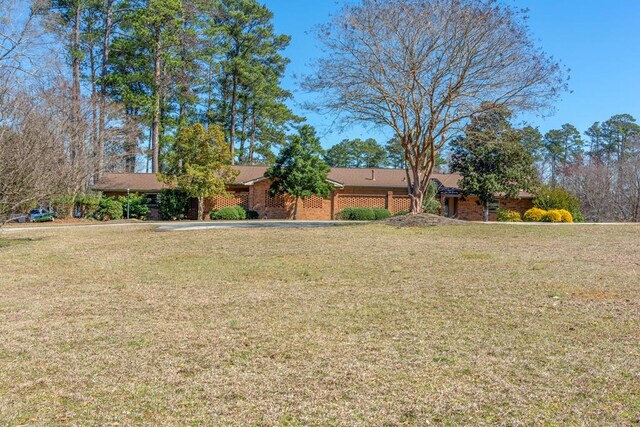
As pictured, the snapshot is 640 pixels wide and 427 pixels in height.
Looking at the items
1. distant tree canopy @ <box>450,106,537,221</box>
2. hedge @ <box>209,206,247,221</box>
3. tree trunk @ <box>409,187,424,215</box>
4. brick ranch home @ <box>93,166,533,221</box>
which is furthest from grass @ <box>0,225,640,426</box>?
brick ranch home @ <box>93,166,533,221</box>

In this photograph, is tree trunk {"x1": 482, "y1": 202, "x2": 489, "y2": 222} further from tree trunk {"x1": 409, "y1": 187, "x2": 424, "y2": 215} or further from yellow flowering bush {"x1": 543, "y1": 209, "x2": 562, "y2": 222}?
tree trunk {"x1": 409, "y1": 187, "x2": 424, "y2": 215}

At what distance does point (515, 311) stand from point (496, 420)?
324 cm

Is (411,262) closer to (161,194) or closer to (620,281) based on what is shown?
(620,281)

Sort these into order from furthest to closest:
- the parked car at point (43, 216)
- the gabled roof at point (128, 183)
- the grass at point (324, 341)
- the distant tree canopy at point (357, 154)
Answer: the distant tree canopy at point (357, 154)
the gabled roof at point (128, 183)
the parked car at point (43, 216)
the grass at point (324, 341)

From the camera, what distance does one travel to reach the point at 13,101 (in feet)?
48.7

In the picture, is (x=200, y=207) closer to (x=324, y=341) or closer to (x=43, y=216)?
(x=43, y=216)

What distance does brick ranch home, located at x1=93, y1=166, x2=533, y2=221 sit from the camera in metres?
31.5

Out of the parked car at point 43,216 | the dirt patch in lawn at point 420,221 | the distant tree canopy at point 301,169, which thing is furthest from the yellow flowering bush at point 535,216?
the parked car at point 43,216

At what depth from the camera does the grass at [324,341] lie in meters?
3.51

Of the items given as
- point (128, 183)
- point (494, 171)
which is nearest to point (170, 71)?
point (128, 183)

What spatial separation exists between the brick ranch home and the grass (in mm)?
20397

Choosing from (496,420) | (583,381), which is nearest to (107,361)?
(496,420)

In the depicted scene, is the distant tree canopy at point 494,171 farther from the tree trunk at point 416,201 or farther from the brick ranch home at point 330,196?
the tree trunk at point 416,201

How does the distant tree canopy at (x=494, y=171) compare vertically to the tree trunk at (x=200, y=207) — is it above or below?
above
